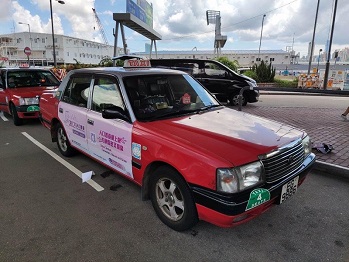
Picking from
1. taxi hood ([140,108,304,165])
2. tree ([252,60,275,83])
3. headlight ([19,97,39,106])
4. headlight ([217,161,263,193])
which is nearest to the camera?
headlight ([217,161,263,193])

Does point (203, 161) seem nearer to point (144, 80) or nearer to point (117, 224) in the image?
point (117, 224)

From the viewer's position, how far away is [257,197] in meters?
2.41

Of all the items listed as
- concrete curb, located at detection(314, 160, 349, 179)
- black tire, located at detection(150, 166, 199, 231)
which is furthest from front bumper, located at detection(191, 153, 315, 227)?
concrete curb, located at detection(314, 160, 349, 179)

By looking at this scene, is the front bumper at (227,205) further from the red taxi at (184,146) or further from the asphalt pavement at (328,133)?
the asphalt pavement at (328,133)

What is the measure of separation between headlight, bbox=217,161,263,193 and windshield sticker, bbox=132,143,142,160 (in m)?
1.06

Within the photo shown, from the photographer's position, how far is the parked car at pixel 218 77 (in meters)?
10.8

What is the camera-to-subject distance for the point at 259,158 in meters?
2.44

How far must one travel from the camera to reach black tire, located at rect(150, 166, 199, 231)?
102 inches

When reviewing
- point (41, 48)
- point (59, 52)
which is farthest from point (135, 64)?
point (41, 48)

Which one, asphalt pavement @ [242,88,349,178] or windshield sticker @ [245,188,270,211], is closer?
windshield sticker @ [245,188,270,211]

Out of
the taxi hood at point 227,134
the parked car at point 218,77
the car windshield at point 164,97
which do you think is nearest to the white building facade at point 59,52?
the parked car at point 218,77

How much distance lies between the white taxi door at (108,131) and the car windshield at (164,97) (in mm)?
197

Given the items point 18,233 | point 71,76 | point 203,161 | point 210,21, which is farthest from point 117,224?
point 210,21

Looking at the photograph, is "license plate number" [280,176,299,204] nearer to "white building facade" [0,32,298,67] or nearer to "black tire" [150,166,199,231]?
"black tire" [150,166,199,231]
